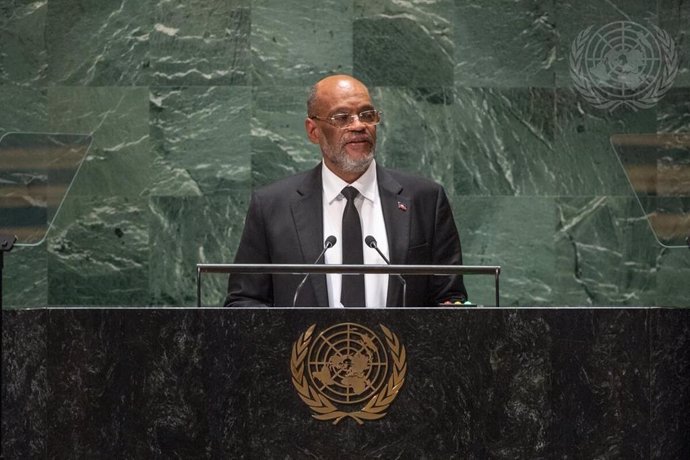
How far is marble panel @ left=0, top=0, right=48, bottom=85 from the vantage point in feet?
23.7

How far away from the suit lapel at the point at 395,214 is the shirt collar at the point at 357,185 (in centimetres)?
Result: 3

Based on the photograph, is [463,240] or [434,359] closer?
[434,359]

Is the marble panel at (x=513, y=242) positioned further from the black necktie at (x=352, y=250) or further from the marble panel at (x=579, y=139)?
the black necktie at (x=352, y=250)

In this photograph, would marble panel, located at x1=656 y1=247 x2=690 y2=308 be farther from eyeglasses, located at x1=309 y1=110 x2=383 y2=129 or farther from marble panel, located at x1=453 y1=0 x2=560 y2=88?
eyeglasses, located at x1=309 y1=110 x2=383 y2=129

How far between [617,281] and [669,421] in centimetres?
347

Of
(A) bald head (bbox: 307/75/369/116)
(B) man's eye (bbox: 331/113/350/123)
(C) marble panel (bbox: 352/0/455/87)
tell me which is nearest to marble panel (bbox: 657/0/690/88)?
(C) marble panel (bbox: 352/0/455/87)

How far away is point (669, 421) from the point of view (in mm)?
3924

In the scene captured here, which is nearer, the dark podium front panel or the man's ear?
the dark podium front panel

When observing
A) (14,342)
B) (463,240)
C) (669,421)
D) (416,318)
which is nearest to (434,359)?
(416,318)

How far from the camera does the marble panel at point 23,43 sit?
723cm

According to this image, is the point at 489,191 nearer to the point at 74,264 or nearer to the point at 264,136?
the point at 264,136

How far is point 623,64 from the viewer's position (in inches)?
289

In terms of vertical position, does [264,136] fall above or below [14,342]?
above

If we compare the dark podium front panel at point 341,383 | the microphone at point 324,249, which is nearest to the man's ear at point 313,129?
the microphone at point 324,249
